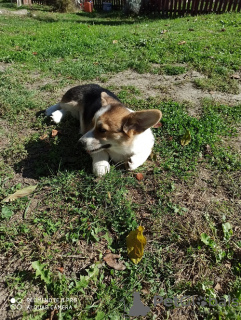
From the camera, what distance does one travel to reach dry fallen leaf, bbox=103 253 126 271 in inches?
86.4

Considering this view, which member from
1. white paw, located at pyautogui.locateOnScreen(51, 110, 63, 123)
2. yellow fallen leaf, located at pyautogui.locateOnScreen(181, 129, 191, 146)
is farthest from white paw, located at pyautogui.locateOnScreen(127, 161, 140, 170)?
white paw, located at pyautogui.locateOnScreen(51, 110, 63, 123)

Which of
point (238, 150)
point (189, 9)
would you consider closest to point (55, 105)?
point (238, 150)

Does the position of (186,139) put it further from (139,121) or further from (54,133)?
(54,133)

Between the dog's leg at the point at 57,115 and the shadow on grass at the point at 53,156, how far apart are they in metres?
0.15

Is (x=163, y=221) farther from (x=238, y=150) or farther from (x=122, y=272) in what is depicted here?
(x=238, y=150)

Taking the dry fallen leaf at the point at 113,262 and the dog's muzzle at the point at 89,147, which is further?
the dog's muzzle at the point at 89,147

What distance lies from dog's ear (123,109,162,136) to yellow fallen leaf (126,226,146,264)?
1.14 m

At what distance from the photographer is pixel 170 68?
5867mm

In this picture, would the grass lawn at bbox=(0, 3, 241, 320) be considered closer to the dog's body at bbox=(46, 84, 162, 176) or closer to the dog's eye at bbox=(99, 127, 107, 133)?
the dog's body at bbox=(46, 84, 162, 176)

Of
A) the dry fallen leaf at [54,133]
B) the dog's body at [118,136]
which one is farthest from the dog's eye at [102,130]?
the dry fallen leaf at [54,133]

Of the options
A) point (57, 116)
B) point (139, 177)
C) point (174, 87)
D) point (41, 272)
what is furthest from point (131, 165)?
point (174, 87)

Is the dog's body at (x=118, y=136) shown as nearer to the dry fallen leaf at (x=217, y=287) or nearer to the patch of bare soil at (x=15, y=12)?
the dry fallen leaf at (x=217, y=287)

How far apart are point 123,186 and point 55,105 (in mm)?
2258

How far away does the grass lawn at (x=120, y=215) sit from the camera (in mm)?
1991
